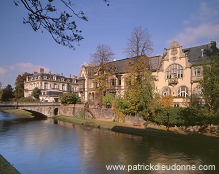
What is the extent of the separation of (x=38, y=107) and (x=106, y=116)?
22328mm

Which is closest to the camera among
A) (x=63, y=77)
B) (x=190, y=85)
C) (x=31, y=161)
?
(x=31, y=161)

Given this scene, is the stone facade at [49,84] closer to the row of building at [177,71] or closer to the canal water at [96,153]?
the row of building at [177,71]

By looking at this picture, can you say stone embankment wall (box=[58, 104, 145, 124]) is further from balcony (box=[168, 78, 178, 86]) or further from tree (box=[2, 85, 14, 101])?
tree (box=[2, 85, 14, 101])

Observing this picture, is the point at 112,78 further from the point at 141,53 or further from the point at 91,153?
the point at 91,153

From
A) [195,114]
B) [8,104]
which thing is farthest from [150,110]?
[8,104]

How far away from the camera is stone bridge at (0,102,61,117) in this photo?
45.9m

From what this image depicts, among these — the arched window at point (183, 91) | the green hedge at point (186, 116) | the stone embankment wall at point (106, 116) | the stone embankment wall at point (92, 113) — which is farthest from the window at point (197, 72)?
the stone embankment wall at point (92, 113)

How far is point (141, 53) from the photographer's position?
37500 millimetres

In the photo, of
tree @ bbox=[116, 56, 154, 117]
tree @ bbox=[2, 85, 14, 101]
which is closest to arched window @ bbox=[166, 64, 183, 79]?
tree @ bbox=[116, 56, 154, 117]

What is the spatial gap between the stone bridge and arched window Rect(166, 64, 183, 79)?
34793mm

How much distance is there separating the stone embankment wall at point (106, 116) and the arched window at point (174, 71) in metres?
11.6

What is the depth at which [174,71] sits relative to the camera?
38.8m

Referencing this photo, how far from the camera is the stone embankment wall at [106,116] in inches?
1057

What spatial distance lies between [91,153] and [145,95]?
14387mm
